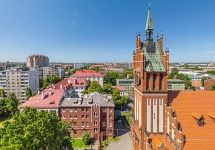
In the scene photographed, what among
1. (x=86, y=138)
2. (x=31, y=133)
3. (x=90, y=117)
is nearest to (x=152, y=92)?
(x=31, y=133)

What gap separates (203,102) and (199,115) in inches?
144

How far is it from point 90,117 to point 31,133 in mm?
39445

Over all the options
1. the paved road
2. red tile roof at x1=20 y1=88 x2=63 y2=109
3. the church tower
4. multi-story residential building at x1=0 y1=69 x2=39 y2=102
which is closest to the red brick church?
the church tower

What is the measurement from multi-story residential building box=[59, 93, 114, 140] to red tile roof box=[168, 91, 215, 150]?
35156mm

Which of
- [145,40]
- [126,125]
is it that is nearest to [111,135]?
[126,125]

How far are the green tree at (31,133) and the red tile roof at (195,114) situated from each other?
18272mm

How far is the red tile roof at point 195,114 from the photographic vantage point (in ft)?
100

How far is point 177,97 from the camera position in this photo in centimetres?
3569

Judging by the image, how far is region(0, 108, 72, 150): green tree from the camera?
2810cm

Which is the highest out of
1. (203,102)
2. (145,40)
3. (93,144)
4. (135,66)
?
(145,40)

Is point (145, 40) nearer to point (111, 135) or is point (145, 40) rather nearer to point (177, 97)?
point (177, 97)

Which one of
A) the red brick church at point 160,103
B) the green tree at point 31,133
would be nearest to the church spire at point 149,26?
the red brick church at point 160,103

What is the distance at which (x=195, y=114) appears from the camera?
32.7 m

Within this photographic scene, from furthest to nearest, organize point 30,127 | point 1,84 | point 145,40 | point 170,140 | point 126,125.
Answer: point 1,84 < point 126,125 < point 145,40 < point 170,140 < point 30,127
